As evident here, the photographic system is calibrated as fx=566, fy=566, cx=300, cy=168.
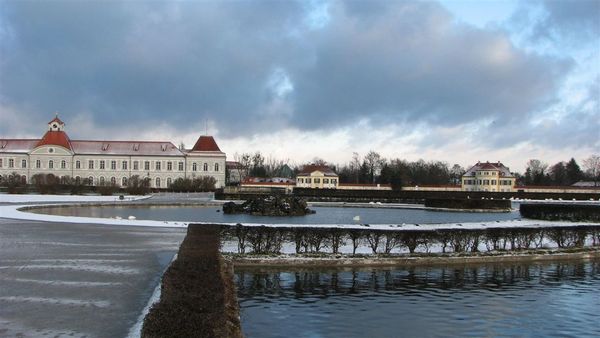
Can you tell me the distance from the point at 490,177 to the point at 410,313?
4406 inches

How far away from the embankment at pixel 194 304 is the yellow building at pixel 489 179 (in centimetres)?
11080

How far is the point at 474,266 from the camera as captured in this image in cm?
1589

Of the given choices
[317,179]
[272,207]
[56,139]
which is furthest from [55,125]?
[272,207]

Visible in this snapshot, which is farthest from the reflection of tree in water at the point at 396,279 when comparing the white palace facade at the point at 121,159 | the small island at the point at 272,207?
the white palace facade at the point at 121,159

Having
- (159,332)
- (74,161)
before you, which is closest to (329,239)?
(159,332)

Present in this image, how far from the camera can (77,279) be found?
11688mm

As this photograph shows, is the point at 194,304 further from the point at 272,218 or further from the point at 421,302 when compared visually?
the point at 272,218

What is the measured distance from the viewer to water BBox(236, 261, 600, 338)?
29.7 ft

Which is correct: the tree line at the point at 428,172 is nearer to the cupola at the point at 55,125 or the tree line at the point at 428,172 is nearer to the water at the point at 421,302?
the cupola at the point at 55,125

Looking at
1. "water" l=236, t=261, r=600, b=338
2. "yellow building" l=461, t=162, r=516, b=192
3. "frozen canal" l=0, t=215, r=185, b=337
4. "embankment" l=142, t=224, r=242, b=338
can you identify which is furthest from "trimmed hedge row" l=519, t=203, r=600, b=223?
"yellow building" l=461, t=162, r=516, b=192

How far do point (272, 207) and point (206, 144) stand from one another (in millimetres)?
77701

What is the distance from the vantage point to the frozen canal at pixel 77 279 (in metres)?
8.18

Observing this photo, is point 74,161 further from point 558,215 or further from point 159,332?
point 159,332

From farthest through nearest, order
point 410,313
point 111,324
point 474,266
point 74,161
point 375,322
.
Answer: point 74,161 → point 474,266 → point 410,313 → point 375,322 → point 111,324
